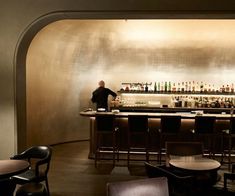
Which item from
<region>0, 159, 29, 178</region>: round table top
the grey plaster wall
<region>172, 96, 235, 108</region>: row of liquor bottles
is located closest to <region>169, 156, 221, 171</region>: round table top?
<region>0, 159, 29, 178</region>: round table top

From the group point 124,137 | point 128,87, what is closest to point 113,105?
point 128,87

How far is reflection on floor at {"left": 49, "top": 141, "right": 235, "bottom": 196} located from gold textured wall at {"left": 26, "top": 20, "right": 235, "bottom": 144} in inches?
69.6

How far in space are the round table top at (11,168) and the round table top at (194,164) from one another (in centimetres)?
190

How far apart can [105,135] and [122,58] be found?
306cm

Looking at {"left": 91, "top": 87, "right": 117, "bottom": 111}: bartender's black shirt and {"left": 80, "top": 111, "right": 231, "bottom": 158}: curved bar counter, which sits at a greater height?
{"left": 91, "top": 87, "right": 117, "bottom": 111}: bartender's black shirt

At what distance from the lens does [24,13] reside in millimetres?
5199

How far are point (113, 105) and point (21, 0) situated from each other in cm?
423

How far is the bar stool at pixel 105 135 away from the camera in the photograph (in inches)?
253

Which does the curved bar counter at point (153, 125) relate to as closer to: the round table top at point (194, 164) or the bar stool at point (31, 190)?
the round table top at point (194, 164)

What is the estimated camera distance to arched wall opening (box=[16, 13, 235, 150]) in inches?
338

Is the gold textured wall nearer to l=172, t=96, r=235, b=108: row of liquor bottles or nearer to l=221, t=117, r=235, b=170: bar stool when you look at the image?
l=172, t=96, r=235, b=108: row of liquor bottles

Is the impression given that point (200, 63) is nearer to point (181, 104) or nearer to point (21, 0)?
point (181, 104)

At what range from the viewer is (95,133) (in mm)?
6973

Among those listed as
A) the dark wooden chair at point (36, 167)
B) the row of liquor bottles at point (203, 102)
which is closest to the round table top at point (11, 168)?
the dark wooden chair at point (36, 167)
